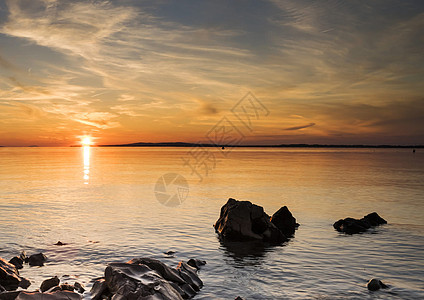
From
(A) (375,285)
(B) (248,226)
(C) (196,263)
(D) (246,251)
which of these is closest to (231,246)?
(D) (246,251)

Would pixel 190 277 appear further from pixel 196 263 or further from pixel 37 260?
pixel 37 260

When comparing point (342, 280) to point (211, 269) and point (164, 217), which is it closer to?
point (211, 269)

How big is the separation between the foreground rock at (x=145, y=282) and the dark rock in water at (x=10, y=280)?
2.98 meters

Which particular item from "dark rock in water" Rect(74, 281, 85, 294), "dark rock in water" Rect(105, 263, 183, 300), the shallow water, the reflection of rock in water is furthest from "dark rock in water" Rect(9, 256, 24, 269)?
the reflection of rock in water

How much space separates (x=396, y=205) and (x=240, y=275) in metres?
26.9

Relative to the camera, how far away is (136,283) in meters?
11.8

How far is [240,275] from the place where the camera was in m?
16.1

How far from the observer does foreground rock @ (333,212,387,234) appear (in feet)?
82.8

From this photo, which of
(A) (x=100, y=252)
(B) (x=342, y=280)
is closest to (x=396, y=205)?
(B) (x=342, y=280)

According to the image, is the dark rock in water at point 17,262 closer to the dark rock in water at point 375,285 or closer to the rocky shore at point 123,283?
the rocky shore at point 123,283

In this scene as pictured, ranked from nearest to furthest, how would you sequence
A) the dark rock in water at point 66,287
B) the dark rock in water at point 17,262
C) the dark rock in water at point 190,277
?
1. the dark rock in water at point 66,287
2. the dark rock in water at point 190,277
3. the dark rock in water at point 17,262

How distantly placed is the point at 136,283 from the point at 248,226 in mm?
12320

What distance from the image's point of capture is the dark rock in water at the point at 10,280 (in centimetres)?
1347

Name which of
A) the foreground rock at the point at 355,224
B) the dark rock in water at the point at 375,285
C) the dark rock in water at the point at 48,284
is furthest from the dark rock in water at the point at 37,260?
the foreground rock at the point at 355,224
